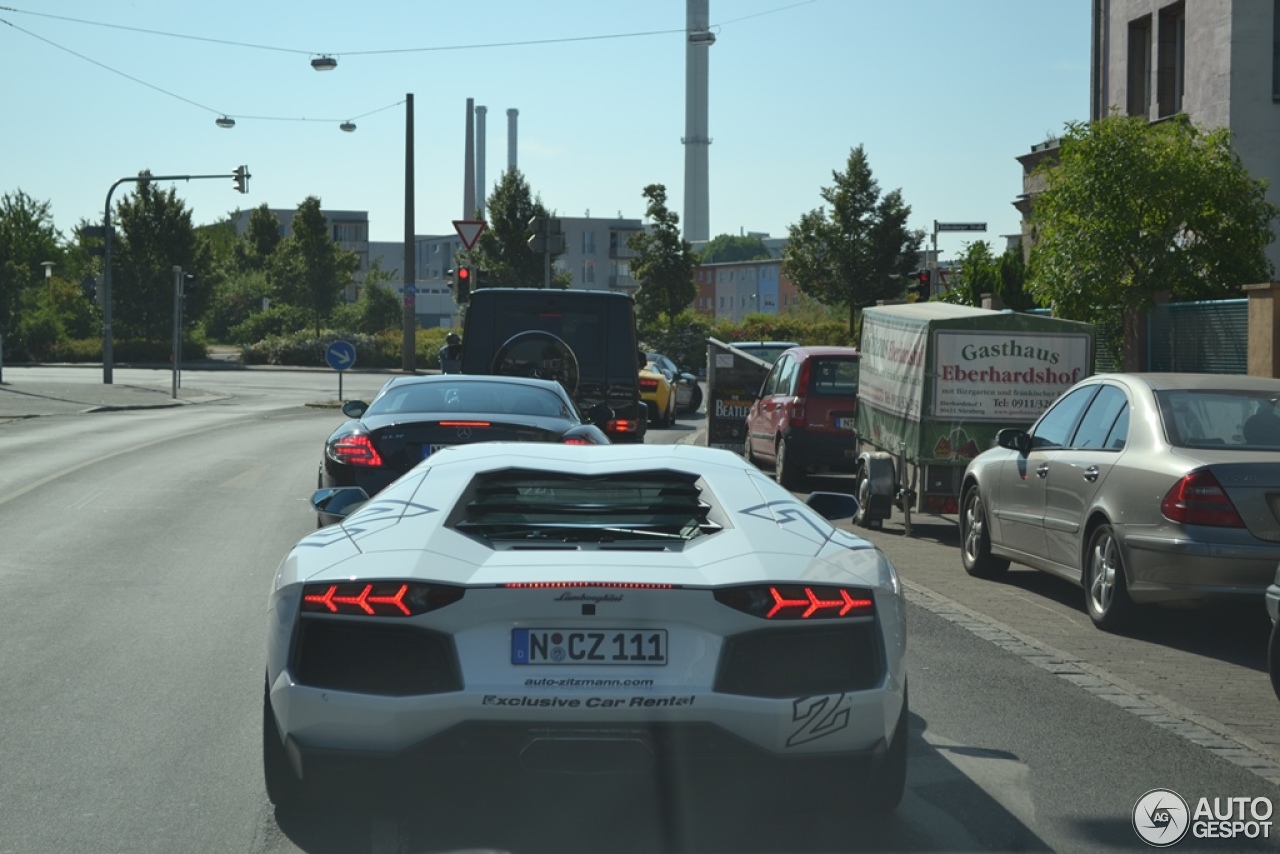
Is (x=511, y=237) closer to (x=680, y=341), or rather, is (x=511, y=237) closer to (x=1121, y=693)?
(x=680, y=341)

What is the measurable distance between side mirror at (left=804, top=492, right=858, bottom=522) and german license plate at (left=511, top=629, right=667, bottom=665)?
1721 mm

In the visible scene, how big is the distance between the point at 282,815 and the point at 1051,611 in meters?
6.35

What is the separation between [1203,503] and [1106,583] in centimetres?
99

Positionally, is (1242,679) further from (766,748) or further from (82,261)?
(82,261)

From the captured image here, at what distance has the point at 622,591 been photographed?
462 cm

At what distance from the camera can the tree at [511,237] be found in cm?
7425

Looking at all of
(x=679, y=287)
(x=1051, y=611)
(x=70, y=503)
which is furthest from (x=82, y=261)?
(x=1051, y=611)

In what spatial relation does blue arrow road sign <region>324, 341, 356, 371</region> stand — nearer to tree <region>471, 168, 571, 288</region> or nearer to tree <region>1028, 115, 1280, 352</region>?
tree <region>1028, 115, 1280, 352</region>

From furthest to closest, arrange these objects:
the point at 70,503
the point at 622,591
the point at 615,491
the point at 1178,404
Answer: the point at 70,503
the point at 1178,404
the point at 615,491
the point at 622,591

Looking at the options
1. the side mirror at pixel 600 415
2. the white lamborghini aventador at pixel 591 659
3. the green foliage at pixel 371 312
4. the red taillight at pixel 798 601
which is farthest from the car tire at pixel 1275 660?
the green foliage at pixel 371 312

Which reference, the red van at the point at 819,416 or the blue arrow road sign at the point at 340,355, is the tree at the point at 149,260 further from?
the red van at the point at 819,416

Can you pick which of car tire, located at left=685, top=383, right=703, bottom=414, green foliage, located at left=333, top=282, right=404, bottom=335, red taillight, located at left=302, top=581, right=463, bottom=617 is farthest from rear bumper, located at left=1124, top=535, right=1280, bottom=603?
green foliage, located at left=333, top=282, right=404, bottom=335

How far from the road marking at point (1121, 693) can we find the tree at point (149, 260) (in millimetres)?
67541

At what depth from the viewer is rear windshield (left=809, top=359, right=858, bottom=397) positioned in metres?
19.2
